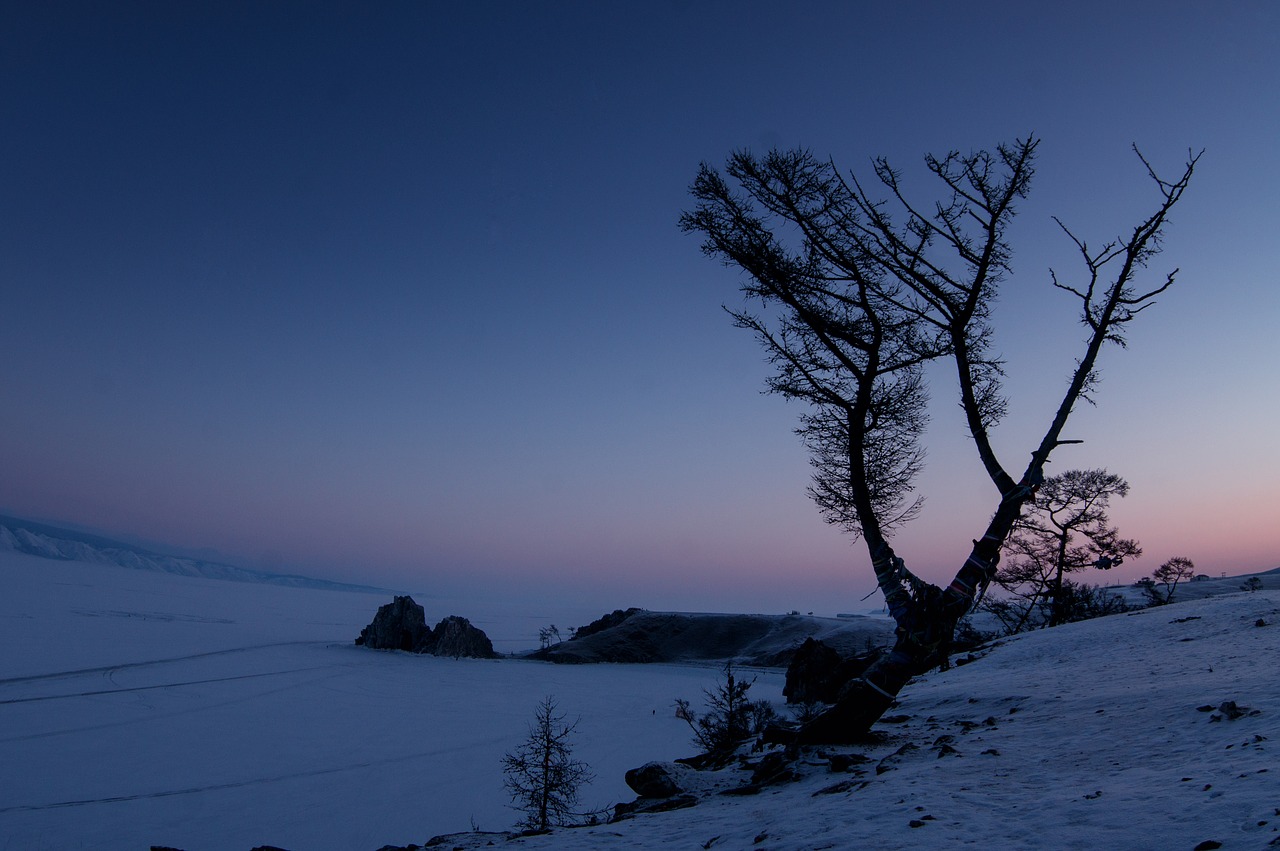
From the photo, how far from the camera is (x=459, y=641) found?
168ft

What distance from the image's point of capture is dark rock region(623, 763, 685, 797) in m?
5.84

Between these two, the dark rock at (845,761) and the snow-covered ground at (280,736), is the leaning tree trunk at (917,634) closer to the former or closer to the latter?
the dark rock at (845,761)

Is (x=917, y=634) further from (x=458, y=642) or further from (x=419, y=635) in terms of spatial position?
(x=419, y=635)

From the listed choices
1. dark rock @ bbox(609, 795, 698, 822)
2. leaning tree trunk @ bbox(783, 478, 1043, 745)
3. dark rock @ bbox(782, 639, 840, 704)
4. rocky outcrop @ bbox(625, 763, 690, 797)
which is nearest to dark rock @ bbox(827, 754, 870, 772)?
leaning tree trunk @ bbox(783, 478, 1043, 745)

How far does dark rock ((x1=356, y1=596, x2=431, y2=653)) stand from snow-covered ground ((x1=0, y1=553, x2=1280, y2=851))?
4413 millimetres

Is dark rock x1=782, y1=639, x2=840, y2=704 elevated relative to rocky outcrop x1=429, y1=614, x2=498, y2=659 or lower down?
elevated

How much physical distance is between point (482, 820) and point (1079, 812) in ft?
56.6

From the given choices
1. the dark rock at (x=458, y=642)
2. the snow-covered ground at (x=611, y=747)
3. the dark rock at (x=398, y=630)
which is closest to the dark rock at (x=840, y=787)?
the snow-covered ground at (x=611, y=747)

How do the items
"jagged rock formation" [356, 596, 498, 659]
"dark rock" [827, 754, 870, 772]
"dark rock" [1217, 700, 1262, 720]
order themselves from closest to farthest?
"dark rock" [1217, 700, 1262, 720]
"dark rock" [827, 754, 870, 772]
"jagged rock formation" [356, 596, 498, 659]

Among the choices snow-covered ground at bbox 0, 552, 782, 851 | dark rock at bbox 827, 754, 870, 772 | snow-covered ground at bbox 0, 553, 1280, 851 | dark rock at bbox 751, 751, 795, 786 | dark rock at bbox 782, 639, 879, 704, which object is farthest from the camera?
dark rock at bbox 782, 639, 879, 704

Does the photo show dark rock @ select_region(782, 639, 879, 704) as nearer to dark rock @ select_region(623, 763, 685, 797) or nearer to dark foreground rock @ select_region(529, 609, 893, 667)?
dark rock @ select_region(623, 763, 685, 797)

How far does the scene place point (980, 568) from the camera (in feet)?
20.2

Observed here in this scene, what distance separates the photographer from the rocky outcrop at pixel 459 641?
167 ft

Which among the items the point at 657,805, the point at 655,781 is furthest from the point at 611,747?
the point at 657,805
